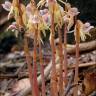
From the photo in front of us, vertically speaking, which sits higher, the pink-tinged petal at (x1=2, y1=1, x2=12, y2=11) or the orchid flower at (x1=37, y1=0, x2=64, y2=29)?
the pink-tinged petal at (x1=2, y1=1, x2=12, y2=11)

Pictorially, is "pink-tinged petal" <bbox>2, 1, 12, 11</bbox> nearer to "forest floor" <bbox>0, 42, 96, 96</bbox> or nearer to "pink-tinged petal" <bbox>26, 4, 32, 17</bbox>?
"pink-tinged petal" <bbox>26, 4, 32, 17</bbox>

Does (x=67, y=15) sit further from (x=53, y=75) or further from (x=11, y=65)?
(x=11, y=65)

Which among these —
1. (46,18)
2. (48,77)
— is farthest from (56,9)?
(48,77)

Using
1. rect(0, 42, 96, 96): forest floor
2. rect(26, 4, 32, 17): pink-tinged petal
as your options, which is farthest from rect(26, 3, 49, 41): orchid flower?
rect(0, 42, 96, 96): forest floor

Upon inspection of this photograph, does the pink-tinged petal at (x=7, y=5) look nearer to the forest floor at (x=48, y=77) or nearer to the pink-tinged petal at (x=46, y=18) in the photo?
the pink-tinged petal at (x=46, y=18)

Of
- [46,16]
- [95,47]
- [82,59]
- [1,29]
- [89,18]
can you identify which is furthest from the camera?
[1,29]

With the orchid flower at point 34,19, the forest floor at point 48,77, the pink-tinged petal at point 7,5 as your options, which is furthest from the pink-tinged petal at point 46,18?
the forest floor at point 48,77

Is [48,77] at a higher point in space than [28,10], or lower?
lower

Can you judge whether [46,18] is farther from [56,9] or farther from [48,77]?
[48,77]

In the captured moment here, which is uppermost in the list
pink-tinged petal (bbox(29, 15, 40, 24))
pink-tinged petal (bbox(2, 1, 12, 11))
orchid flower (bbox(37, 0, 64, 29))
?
pink-tinged petal (bbox(2, 1, 12, 11))

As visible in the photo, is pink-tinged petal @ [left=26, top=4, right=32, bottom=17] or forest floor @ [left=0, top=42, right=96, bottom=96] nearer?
pink-tinged petal @ [left=26, top=4, right=32, bottom=17]

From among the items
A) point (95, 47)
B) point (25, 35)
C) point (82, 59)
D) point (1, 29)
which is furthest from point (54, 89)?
point (1, 29)
